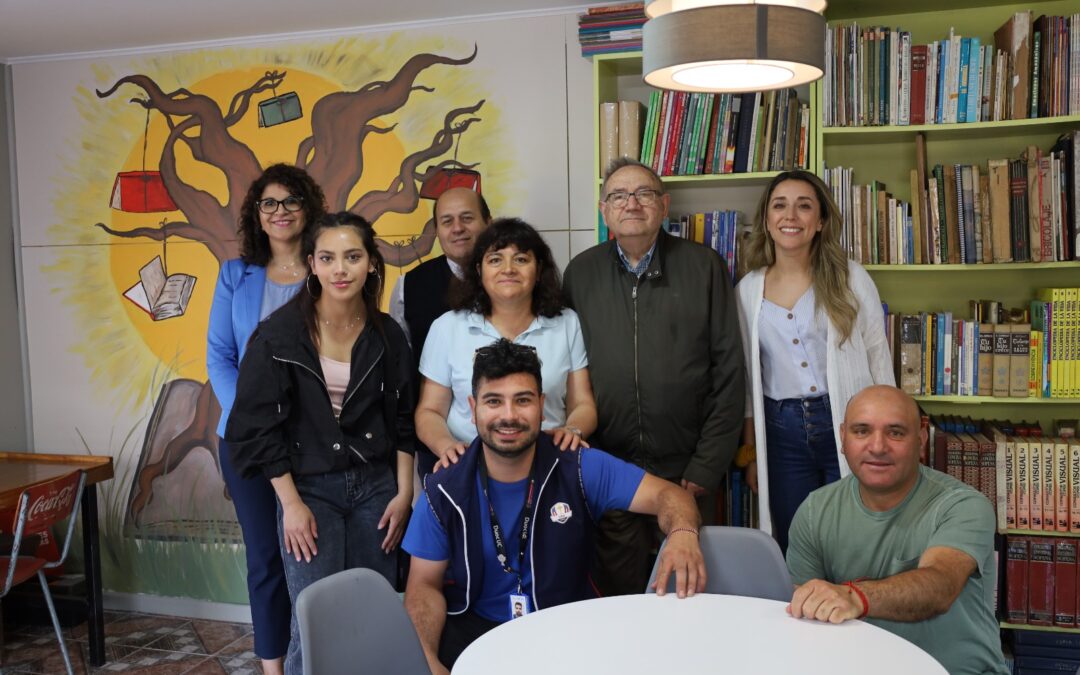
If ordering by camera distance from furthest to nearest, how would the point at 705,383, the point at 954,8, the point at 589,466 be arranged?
the point at 954,8 < the point at 705,383 < the point at 589,466

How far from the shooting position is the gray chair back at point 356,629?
5.93 ft

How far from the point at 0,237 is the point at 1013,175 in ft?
15.7

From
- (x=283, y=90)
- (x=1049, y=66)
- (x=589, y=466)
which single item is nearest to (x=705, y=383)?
(x=589, y=466)

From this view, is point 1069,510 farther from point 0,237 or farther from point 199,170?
point 0,237

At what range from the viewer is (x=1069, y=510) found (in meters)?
3.31

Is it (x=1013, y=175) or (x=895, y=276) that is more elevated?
(x=1013, y=175)

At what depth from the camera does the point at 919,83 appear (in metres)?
3.33

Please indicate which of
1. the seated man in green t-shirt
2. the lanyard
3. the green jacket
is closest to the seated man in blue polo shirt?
the lanyard

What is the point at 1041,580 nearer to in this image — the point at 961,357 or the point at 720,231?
the point at 961,357

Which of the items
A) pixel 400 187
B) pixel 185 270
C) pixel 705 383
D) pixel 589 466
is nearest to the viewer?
pixel 589 466

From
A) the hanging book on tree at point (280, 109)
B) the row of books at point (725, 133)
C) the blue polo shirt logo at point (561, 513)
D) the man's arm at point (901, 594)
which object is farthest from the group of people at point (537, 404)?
the hanging book on tree at point (280, 109)

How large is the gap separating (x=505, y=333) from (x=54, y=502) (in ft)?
6.68

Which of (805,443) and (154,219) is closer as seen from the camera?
(805,443)

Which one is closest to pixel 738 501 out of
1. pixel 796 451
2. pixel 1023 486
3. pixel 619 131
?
pixel 796 451
